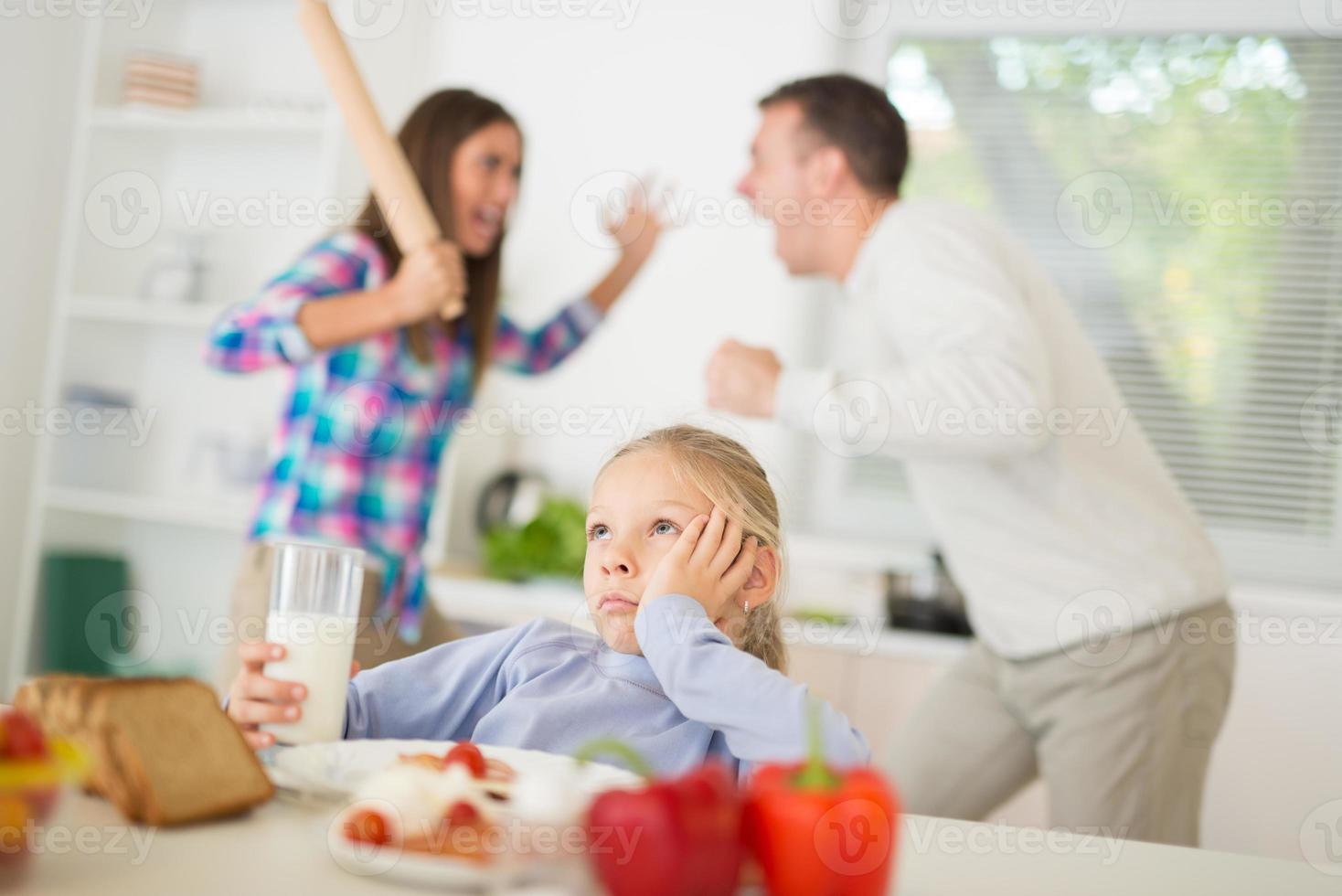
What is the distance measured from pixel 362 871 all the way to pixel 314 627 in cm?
30

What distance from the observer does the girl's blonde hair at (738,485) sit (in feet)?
4.17

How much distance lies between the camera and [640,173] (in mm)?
3471

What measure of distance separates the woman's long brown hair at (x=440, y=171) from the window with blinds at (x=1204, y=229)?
160 cm

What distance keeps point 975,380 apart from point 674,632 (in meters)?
0.75

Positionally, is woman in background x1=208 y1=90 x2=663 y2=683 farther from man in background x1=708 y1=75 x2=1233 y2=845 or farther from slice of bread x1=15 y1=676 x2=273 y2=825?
slice of bread x1=15 y1=676 x2=273 y2=825

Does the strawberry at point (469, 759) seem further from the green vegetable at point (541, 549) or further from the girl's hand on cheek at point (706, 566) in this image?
the green vegetable at point (541, 549)

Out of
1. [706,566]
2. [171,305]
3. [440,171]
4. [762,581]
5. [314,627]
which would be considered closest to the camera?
[314,627]

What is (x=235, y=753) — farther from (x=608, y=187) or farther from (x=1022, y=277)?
(x=608, y=187)

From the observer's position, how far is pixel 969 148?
11.0 ft

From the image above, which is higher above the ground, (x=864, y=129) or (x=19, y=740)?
(x=864, y=129)

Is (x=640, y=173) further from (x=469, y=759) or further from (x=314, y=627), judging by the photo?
(x=469, y=759)

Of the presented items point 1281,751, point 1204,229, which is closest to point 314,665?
Result: point 1281,751

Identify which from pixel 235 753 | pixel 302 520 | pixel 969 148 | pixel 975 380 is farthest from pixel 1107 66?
pixel 235 753

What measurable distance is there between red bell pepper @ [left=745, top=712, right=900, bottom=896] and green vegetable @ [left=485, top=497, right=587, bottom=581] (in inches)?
93.6
